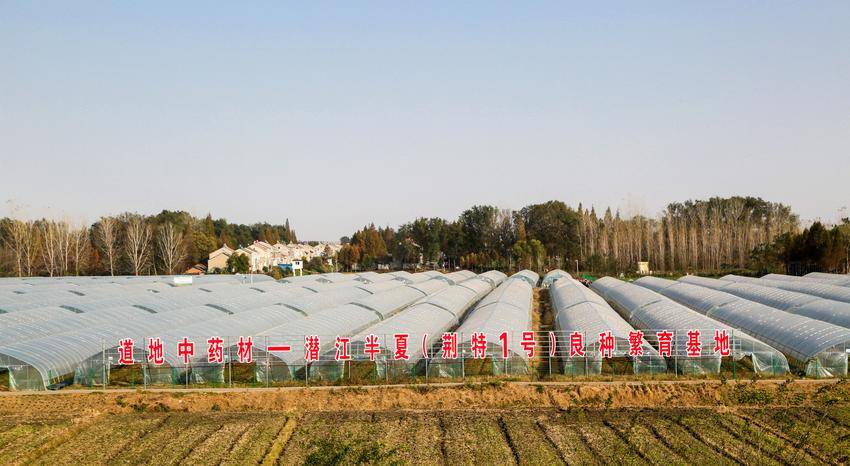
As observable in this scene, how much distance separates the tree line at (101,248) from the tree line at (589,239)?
22.2 metres

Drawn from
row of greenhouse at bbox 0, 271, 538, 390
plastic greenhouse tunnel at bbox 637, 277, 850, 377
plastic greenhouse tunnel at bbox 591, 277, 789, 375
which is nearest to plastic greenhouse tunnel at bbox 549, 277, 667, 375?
plastic greenhouse tunnel at bbox 591, 277, 789, 375

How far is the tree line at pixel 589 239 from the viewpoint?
70688mm

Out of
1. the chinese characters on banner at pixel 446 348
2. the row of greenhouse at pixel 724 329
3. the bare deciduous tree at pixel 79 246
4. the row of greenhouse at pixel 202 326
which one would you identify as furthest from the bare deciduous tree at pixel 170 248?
the chinese characters on banner at pixel 446 348

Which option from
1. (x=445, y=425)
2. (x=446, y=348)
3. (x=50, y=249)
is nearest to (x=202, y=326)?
(x=446, y=348)

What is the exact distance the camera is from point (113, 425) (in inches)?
606

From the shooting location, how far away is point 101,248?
7525 cm

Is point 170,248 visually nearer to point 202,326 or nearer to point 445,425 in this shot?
point 202,326

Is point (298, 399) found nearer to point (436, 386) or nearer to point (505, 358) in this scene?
point (436, 386)

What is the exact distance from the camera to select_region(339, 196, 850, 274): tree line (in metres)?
70.7

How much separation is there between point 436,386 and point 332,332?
7.55 m

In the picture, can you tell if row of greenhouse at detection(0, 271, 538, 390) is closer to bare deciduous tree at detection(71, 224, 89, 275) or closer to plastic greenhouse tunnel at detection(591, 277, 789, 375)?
plastic greenhouse tunnel at detection(591, 277, 789, 375)

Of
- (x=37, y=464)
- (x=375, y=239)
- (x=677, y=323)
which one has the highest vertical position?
(x=375, y=239)

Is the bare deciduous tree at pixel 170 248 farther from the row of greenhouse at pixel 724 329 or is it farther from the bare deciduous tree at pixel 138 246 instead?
the row of greenhouse at pixel 724 329

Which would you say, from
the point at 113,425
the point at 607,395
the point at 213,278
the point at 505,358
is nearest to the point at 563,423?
the point at 607,395
